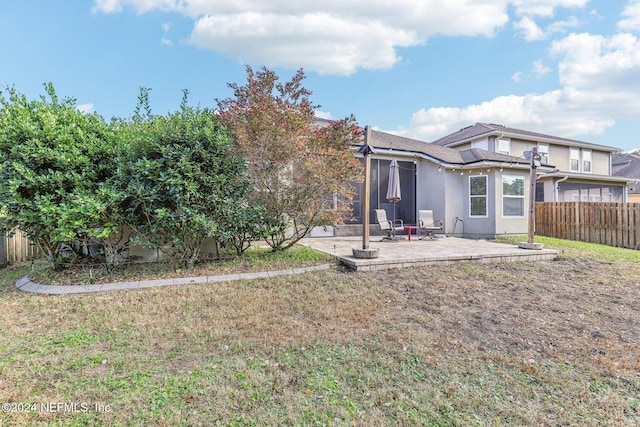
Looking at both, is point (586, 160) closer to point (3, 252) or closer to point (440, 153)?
point (440, 153)

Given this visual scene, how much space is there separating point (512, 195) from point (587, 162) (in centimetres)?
1478

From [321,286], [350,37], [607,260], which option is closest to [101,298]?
[321,286]

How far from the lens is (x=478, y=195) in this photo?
1101 centimetres

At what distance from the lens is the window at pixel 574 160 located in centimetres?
1958

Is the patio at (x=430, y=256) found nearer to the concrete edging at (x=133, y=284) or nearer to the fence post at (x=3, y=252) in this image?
the concrete edging at (x=133, y=284)

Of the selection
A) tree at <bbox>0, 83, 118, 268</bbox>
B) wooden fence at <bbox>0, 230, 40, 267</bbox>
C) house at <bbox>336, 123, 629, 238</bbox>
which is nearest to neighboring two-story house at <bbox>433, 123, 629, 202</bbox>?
house at <bbox>336, 123, 629, 238</bbox>

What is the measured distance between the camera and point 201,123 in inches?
233

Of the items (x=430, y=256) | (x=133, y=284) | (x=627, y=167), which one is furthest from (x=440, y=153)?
(x=627, y=167)

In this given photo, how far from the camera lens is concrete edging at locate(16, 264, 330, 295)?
15.8 feet

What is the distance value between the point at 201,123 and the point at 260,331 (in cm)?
441

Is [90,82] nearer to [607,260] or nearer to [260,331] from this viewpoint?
[260,331]

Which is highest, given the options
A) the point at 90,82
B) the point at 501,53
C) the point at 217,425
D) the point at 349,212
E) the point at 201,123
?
the point at 501,53

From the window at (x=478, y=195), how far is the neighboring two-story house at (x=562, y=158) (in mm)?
7626

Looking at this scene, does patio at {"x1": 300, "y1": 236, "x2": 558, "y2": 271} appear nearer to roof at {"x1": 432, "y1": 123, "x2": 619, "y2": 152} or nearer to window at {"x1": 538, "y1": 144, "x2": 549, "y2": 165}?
roof at {"x1": 432, "y1": 123, "x2": 619, "y2": 152}
